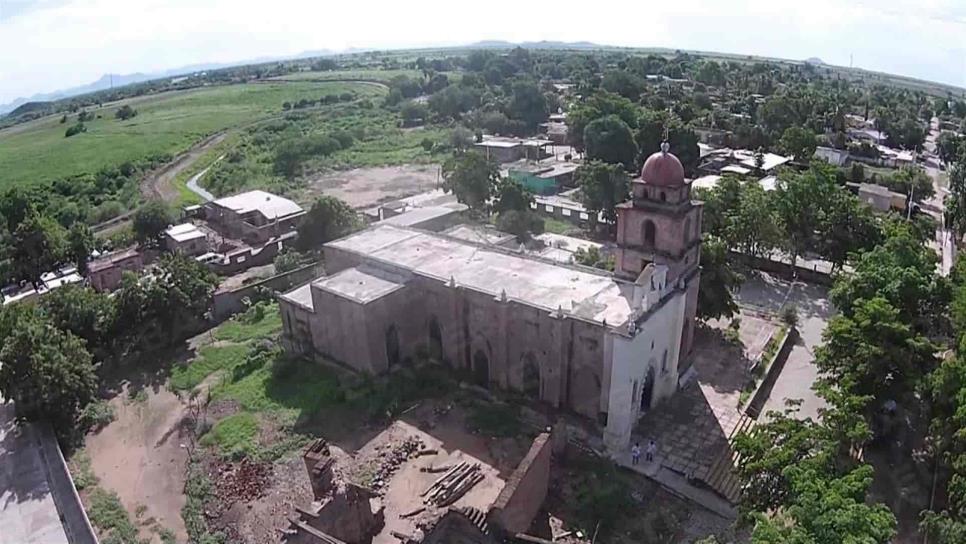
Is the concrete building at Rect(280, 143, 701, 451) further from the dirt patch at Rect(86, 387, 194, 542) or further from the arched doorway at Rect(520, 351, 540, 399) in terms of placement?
the dirt patch at Rect(86, 387, 194, 542)

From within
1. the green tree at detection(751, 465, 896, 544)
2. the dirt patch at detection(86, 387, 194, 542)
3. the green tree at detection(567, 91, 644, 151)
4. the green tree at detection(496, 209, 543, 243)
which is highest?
the green tree at detection(567, 91, 644, 151)

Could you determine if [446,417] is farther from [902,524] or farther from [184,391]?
[902,524]

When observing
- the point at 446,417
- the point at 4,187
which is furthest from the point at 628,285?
the point at 4,187

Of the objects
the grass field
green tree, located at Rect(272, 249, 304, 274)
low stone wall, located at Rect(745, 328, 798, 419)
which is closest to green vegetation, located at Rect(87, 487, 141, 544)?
green tree, located at Rect(272, 249, 304, 274)

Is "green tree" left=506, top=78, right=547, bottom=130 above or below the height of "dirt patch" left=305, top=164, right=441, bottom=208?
above

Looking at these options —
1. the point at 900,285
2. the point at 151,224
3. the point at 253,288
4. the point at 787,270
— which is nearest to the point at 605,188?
the point at 787,270

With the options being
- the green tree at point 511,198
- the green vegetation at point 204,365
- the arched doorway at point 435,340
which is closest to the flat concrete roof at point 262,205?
the green tree at point 511,198
